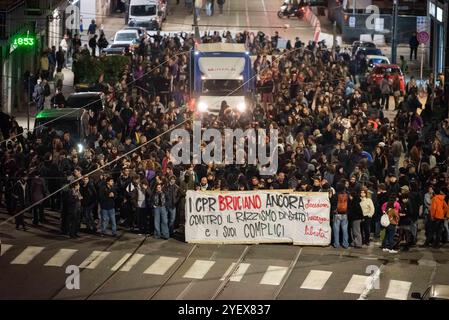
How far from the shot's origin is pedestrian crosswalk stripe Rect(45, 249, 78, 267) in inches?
1069

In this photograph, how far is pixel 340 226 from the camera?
29.1m

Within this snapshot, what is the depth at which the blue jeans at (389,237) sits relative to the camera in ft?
94.6

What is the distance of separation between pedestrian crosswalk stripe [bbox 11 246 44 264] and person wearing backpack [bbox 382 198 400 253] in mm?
6985

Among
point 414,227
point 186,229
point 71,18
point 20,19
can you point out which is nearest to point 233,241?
point 186,229

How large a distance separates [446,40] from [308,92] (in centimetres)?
966

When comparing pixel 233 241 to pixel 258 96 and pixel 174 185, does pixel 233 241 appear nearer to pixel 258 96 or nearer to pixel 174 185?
pixel 174 185

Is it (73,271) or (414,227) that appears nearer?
(73,271)

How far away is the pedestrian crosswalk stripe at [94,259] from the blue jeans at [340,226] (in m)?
4.72

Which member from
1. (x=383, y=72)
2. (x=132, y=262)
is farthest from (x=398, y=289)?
(x=383, y=72)

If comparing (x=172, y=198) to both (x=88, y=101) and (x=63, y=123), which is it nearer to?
(x=63, y=123)

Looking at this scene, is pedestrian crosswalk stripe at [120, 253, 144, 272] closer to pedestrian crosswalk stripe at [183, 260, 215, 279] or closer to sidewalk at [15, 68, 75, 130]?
pedestrian crosswalk stripe at [183, 260, 215, 279]

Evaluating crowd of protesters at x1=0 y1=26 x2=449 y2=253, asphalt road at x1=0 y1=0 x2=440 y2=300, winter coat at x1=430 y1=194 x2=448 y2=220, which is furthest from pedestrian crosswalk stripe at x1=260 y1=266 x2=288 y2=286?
winter coat at x1=430 y1=194 x2=448 y2=220

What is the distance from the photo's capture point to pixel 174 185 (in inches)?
1169

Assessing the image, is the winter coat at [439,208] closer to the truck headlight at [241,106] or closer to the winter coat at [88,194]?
the winter coat at [88,194]
